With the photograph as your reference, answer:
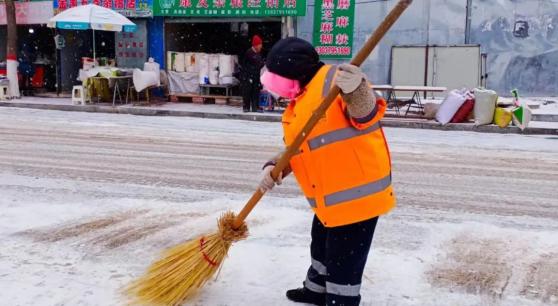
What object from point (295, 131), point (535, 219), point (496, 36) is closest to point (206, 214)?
point (295, 131)

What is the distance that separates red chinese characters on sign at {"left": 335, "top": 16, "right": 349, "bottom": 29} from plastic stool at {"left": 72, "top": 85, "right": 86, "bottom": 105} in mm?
7594

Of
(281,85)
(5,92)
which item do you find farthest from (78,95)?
(281,85)

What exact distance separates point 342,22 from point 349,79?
46.6ft

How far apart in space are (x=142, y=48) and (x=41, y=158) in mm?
10581

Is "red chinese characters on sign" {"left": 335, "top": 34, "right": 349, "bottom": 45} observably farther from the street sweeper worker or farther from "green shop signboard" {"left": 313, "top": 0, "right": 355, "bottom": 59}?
the street sweeper worker

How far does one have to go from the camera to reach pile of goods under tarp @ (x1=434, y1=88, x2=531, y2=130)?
12.4 meters

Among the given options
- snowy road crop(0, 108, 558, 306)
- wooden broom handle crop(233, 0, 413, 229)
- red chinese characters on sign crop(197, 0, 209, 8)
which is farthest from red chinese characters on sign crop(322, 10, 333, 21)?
wooden broom handle crop(233, 0, 413, 229)

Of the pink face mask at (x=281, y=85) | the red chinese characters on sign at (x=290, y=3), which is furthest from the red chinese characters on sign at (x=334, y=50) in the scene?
the pink face mask at (x=281, y=85)

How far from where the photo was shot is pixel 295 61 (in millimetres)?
2744

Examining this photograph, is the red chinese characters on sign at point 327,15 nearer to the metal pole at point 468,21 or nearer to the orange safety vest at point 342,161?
the metal pole at point 468,21

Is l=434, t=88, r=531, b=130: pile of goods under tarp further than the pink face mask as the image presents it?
Yes

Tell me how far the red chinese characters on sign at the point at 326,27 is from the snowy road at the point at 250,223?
24.7 ft

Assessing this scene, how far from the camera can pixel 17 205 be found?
5.39m

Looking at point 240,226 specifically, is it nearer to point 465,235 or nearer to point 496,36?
point 465,235
